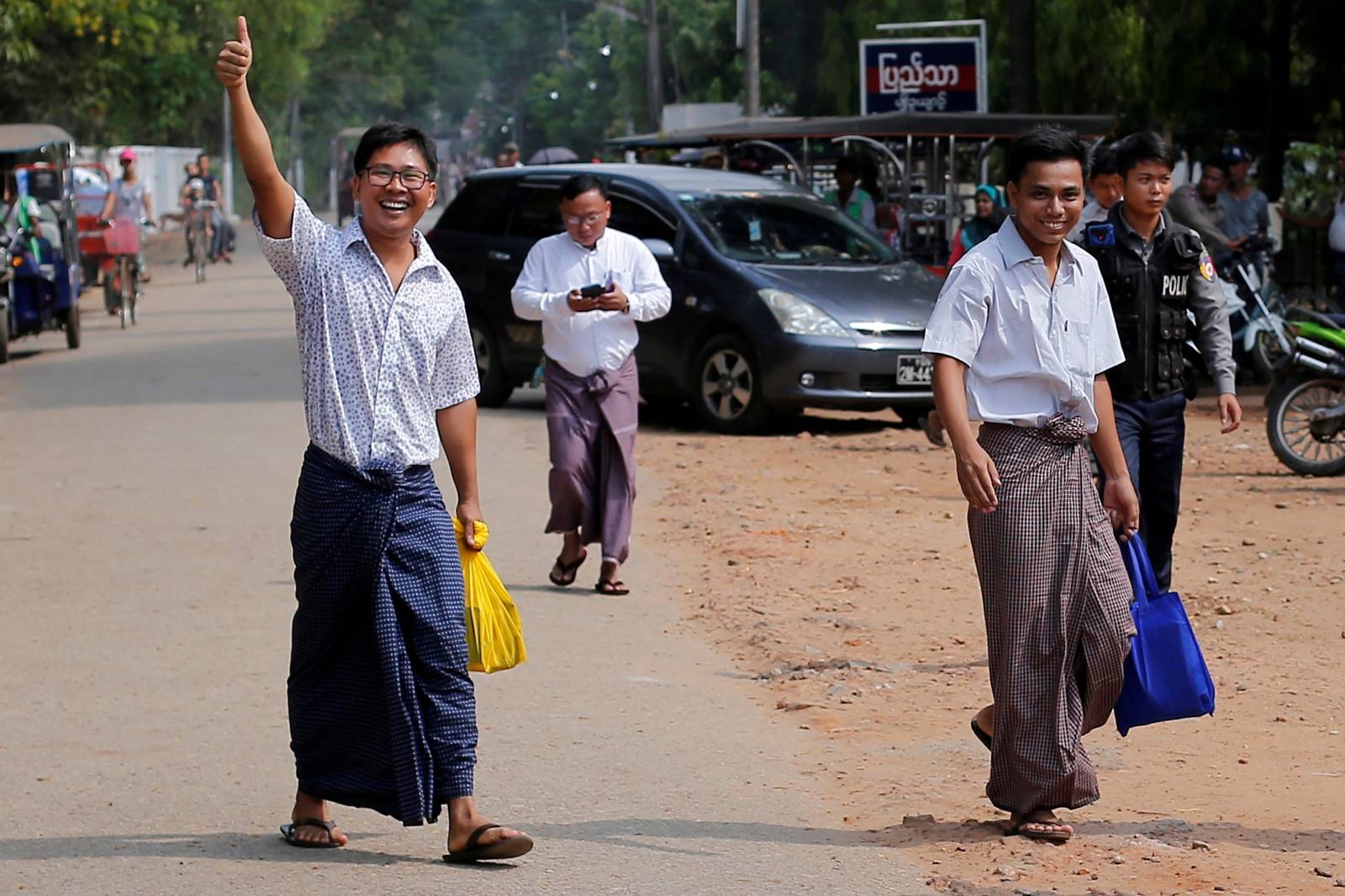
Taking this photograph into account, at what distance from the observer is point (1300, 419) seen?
42.1 ft

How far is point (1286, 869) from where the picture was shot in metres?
5.13

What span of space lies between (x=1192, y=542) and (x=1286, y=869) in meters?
5.46

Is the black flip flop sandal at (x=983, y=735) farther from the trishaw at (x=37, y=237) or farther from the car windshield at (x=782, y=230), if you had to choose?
the trishaw at (x=37, y=237)

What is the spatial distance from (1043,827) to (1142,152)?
7.21 ft

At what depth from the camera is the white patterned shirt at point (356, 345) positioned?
5.17m

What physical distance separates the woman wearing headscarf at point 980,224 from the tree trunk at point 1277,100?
4.71m

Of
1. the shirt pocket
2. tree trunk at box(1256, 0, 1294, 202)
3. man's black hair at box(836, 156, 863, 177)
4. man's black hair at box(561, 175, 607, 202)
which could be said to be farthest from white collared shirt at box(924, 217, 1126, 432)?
tree trunk at box(1256, 0, 1294, 202)

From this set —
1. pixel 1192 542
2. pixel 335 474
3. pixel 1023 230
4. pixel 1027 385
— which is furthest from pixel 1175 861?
pixel 1192 542

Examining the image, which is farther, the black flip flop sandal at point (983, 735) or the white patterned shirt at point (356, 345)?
the black flip flop sandal at point (983, 735)

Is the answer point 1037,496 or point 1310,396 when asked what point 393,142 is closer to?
point 1037,496

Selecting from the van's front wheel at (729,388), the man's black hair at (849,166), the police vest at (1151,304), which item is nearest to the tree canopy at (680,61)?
the man's black hair at (849,166)

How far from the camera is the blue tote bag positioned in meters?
5.28

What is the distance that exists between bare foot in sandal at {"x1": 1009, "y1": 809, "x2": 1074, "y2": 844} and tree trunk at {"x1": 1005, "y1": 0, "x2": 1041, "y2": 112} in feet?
60.7

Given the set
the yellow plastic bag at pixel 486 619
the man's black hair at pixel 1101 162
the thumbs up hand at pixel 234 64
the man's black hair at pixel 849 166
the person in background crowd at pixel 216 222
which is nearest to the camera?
the thumbs up hand at pixel 234 64
